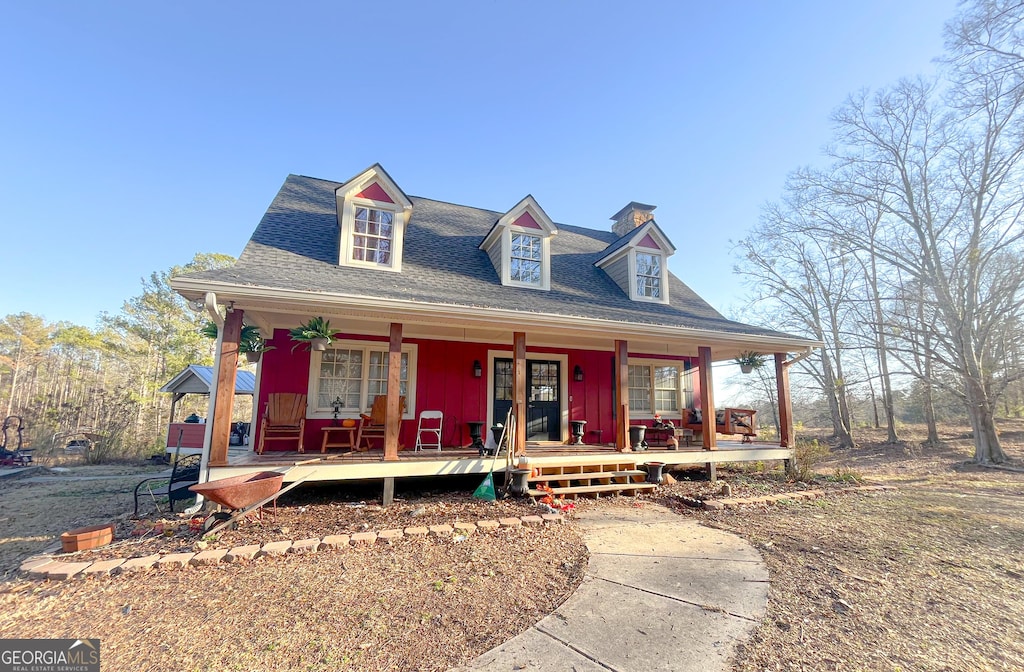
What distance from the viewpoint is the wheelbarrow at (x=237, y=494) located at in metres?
4.45

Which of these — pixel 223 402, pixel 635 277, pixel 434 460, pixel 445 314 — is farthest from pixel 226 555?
pixel 635 277

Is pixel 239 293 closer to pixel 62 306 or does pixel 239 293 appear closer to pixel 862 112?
pixel 862 112

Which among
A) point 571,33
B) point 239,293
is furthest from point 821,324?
point 239,293

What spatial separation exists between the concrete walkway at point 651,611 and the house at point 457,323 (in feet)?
10.4

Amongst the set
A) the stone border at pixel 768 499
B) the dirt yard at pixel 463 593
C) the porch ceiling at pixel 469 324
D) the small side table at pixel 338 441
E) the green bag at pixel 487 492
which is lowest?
the dirt yard at pixel 463 593

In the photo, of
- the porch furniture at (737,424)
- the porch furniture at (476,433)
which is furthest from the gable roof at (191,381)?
the porch furniture at (737,424)

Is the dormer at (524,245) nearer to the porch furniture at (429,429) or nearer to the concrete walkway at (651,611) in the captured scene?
the porch furniture at (429,429)

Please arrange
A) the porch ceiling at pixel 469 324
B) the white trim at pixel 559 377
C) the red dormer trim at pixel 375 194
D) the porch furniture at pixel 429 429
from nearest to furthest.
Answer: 1. the porch ceiling at pixel 469 324
2. the porch furniture at pixel 429 429
3. the red dormer trim at pixel 375 194
4. the white trim at pixel 559 377

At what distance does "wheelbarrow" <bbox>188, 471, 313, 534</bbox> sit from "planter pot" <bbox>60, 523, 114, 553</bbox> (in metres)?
0.89

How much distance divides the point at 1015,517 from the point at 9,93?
20535mm

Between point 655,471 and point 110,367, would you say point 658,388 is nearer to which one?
point 655,471

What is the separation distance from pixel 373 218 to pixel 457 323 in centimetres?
329

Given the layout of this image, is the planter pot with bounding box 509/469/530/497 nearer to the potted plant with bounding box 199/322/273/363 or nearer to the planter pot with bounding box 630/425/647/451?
the planter pot with bounding box 630/425/647/451

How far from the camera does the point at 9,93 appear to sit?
9.21 metres
